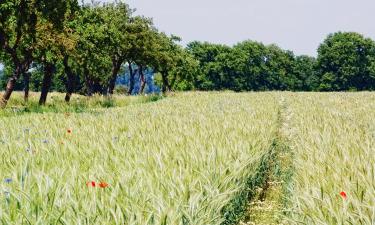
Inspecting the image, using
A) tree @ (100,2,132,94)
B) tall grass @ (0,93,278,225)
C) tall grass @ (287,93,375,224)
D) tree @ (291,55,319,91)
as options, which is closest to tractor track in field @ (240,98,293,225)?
tall grass @ (287,93,375,224)

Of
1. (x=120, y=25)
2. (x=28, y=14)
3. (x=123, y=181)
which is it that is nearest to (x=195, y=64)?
(x=120, y=25)

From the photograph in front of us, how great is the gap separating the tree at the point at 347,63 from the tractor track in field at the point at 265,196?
89.4m

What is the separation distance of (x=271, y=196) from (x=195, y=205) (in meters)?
4.61

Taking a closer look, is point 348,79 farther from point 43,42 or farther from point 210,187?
point 210,187

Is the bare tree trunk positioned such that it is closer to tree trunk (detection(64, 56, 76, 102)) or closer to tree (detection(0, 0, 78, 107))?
tree trunk (detection(64, 56, 76, 102))

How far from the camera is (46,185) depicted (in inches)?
147

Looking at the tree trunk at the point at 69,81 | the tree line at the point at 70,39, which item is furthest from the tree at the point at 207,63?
the tree trunk at the point at 69,81

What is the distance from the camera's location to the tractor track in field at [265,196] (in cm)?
582

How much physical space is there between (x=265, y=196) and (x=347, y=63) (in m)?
94.2

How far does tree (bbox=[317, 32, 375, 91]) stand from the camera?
3720 inches

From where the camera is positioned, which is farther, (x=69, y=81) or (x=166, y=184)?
(x=69, y=81)

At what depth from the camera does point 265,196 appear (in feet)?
26.2

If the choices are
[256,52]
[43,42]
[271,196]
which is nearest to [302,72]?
[256,52]

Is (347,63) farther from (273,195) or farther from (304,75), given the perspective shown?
(273,195)
